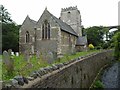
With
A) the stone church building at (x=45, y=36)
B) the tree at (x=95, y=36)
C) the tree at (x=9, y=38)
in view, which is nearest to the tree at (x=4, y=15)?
the tree at (x=9, y=38)

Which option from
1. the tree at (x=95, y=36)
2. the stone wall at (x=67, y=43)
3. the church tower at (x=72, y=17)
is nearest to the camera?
the stone wall at (x=67, y=43)

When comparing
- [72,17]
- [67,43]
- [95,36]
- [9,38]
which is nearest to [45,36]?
[67,43]

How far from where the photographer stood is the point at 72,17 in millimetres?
48062

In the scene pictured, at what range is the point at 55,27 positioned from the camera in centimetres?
3306

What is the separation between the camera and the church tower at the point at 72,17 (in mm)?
47828

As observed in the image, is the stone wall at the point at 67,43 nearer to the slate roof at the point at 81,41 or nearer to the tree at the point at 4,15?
the slate roof at the point at 81,41

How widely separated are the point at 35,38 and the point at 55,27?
4.32 meters

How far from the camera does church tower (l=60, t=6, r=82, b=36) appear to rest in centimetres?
4783

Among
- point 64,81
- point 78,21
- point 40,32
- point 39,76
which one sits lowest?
point 64,81

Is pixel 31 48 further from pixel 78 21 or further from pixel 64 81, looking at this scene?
pixel 64 81

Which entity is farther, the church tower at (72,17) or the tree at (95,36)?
the tree at (95,36)

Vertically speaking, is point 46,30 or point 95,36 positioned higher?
point 46,30

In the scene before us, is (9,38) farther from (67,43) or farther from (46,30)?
(67,43)

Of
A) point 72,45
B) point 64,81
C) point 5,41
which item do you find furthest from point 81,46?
point 64,81
